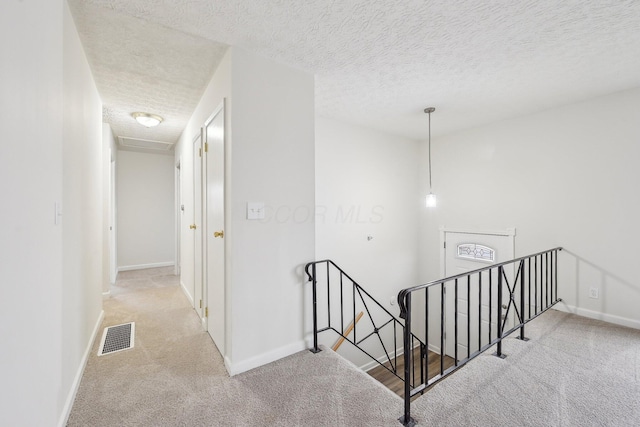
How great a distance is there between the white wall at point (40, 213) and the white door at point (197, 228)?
1.08 meters

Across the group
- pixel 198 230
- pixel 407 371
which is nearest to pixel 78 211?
pixel 198 230

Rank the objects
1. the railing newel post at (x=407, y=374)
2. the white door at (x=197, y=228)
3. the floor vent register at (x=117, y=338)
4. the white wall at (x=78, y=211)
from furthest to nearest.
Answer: the white door at (x=197, y=228), the floor vent register at (x=117, y=338), the white wall at (x=78, y=211), the railing newel post at (x=407, y=374)

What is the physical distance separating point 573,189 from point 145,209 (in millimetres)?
7144

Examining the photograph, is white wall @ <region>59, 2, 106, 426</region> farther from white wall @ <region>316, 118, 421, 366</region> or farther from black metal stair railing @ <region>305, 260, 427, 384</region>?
white wall @ <region>316, 118, 421, 366</region>

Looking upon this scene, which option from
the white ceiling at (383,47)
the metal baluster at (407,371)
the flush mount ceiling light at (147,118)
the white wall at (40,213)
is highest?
the white ceiling at (383,47)

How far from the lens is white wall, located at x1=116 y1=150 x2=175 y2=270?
5547 mm

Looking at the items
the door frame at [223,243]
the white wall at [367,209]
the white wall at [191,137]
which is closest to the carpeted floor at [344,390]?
the door frame at [223,243]

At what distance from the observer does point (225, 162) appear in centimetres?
216

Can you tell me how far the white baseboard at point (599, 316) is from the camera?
279cm

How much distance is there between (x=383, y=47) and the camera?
2.12 m

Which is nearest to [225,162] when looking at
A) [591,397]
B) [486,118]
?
[591,397]

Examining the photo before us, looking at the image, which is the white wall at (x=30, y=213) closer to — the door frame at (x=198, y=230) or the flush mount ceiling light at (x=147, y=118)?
the door frame at (x=198, y=230)

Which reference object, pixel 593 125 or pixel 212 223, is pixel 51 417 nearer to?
pixel 212 223

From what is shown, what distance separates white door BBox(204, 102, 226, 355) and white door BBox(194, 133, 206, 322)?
0.33 m
